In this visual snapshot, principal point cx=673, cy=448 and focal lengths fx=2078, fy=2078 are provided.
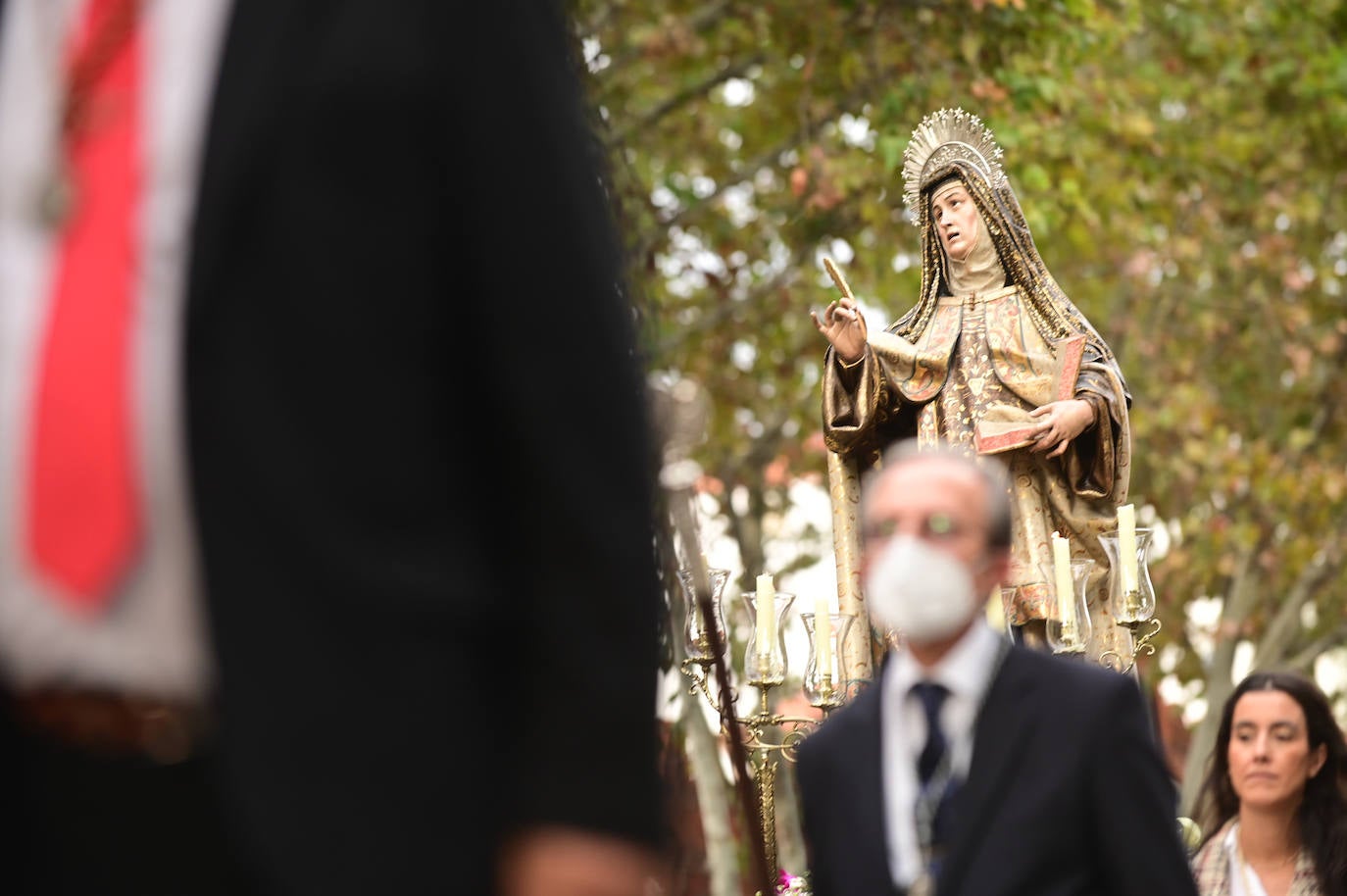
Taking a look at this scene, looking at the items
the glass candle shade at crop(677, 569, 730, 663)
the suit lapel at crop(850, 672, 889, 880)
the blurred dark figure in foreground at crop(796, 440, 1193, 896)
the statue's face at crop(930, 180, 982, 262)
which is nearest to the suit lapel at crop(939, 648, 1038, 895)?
the blurred dark figure in foreground at crop(796, 440, 1193, 896)

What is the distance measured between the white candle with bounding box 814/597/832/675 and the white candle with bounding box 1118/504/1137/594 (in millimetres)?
1048

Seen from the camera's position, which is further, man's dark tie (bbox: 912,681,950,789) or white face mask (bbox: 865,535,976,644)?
man's dark tie (bbox: 912,681,950,789)

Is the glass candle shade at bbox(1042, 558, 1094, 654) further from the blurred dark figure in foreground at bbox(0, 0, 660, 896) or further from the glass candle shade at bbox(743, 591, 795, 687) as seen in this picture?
the blurred dark figure in foreground at bbox(0, 0, 660, 896)

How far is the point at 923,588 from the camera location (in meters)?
3.57

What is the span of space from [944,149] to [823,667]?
206 centimetres

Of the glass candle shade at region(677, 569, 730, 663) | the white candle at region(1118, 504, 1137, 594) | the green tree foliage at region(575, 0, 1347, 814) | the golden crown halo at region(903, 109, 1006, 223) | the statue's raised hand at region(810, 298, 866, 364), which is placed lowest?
the glass candle shade at region(677, 569, 730, 663)

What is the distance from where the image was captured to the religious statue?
23.6ft

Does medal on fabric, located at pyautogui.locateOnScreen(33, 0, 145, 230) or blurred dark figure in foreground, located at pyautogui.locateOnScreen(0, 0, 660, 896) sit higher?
medal on fabric, located at pyautogui.locateOnScreen(33, 0, 145, 230)

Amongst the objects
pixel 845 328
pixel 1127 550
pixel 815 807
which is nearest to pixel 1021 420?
pixel 1127 550

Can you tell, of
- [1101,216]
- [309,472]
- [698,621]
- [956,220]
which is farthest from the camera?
[1101,216]

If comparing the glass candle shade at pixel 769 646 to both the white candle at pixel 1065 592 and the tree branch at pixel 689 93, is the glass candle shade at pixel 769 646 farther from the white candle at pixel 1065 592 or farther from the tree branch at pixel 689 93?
the tree branch at pixel 689 93

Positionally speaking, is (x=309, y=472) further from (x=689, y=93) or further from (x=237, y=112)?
(x=689, y=93)

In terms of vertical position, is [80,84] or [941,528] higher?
[941,528]

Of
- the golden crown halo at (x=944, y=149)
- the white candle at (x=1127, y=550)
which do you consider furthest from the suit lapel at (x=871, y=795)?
the golden crown halo at (x=944, y=149)
